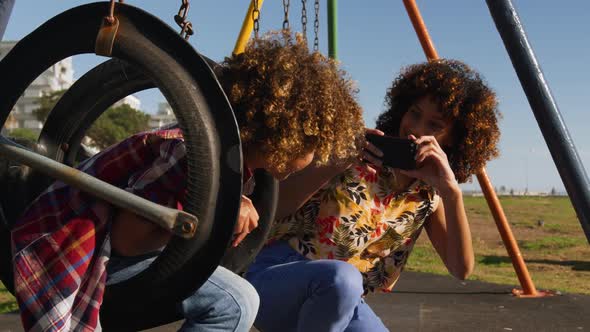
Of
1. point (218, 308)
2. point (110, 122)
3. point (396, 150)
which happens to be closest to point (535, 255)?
point (396, 150)

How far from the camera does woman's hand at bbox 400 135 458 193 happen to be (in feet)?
6.76

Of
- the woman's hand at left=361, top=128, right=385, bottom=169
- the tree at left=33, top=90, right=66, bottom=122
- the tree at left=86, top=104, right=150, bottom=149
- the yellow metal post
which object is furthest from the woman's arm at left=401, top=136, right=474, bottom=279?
the tree at left=33, top=90, right=66, bottom=122

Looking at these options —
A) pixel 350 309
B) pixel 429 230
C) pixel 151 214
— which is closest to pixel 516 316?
pixel 429 230

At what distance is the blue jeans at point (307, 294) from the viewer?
1.91 metres

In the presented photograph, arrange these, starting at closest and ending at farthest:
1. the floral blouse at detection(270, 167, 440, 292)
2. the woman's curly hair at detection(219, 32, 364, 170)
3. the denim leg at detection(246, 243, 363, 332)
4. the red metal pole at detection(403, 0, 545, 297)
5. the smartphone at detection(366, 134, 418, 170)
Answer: the woman's curly hair at detection(219, 32, 364, 170) → the denim leg at detection(246, 243, 363, 332) → the smartphone at detection(366, 134, 418, 170) → the floral blouse at detection(270, 167, 440, 292) → the red metal pole at detection(403, 0, 545, 297)

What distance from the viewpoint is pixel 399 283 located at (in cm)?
559

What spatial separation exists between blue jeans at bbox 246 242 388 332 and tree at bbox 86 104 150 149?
118ft

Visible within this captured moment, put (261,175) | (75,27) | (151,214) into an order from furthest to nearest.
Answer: (261,175) → (75,27) → (151,214)

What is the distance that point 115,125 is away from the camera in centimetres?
4022

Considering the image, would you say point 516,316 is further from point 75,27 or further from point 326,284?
point 75,27

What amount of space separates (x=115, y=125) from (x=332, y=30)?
37.6 metres

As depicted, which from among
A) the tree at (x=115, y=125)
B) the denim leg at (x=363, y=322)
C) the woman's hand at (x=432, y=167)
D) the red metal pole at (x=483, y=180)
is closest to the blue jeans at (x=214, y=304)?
the denim leg at (x=363, y=322)

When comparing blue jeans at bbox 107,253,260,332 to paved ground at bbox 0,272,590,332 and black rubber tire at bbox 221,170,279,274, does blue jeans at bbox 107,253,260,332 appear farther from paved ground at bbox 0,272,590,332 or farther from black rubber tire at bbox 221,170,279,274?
paved ground at bbox 0,272,590,332

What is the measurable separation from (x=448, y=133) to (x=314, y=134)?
951 millimetres
